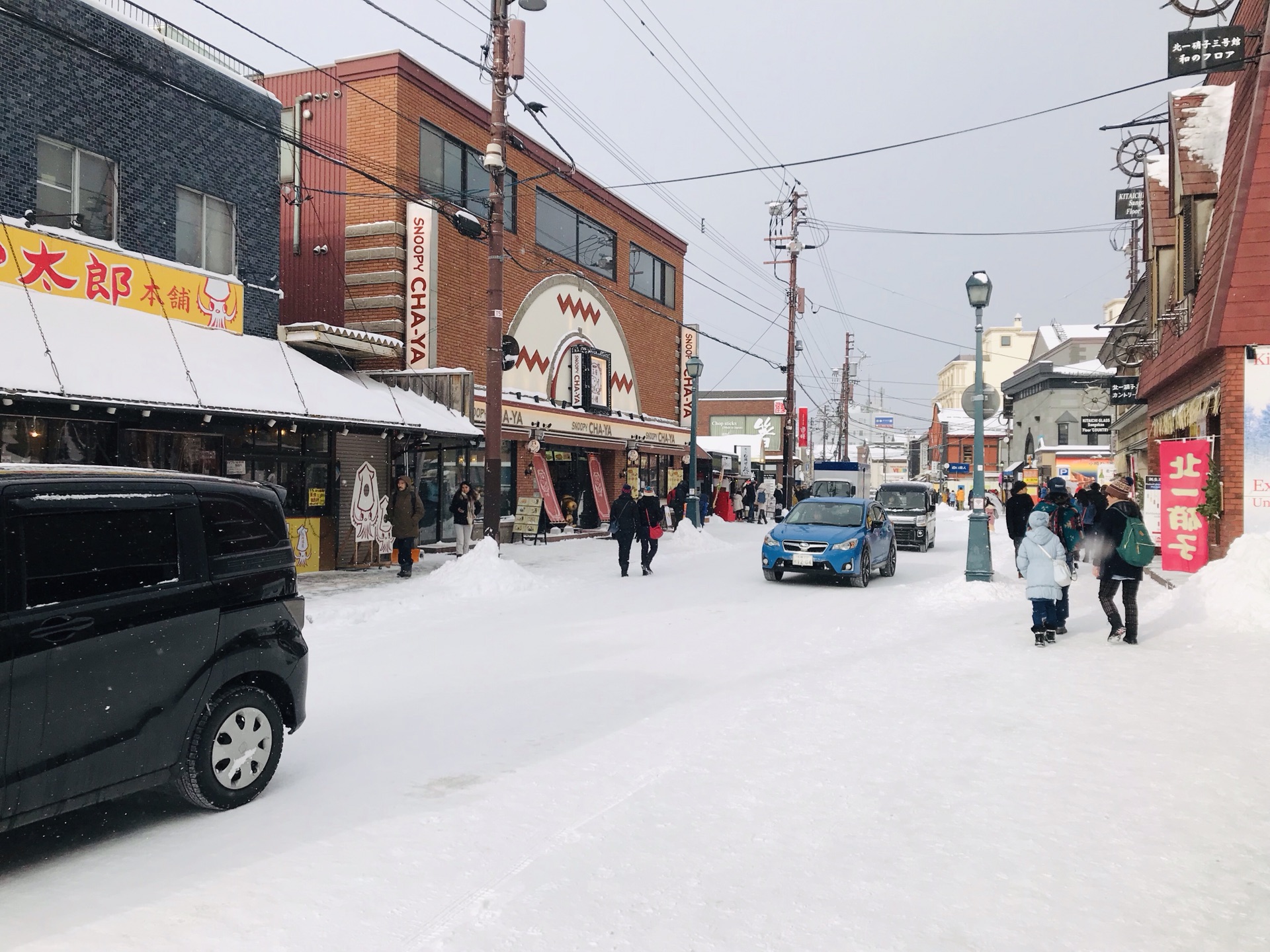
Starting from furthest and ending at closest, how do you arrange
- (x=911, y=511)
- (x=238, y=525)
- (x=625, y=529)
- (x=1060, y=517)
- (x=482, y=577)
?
(x=911, y=511) → (x=625, y=529) → (x=482, y=577) → (x=1060, y=517) → (x=238, y=525)

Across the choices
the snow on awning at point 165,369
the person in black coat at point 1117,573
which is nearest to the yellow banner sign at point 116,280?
the snow on awning at point 165,369

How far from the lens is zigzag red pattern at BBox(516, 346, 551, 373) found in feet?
81.3

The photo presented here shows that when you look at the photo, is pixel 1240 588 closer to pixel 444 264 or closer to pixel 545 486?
pixel 444 264

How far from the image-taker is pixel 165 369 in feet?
40.8

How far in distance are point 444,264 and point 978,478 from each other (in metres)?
12.3

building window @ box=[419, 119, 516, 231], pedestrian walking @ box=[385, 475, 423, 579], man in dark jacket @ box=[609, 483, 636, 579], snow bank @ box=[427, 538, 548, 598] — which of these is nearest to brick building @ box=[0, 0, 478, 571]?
pedestrian walking @ box=[385, 475, 423, 579]

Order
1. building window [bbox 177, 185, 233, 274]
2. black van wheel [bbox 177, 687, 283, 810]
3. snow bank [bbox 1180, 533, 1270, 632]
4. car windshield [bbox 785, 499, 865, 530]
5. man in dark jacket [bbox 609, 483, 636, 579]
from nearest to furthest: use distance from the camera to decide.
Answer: black van wheel [bbox 177, 687, 283, 810], snow bank [bbox 1180, 533, 1270, 632], building window [bbox 177, 185, 233, 274], car windshield [bbox 785, 499, 865, 530], man in dark jacket [bbox 609, 483, 636, 579]

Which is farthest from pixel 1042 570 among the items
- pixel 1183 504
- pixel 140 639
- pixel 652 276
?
Result: pixel 652 276

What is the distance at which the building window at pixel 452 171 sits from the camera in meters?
20.6


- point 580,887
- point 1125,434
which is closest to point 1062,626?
point 580,887

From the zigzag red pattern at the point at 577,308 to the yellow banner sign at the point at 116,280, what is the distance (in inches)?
499

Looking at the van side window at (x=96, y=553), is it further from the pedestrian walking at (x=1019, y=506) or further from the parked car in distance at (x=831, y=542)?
the pedestrian walking at (x=1019, y=506)

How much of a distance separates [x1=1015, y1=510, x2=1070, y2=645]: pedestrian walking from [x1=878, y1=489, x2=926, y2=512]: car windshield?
49.6 feet

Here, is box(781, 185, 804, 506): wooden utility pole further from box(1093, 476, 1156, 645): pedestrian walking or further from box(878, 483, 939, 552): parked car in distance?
box(1093, 476, 1156, 645): pedestrian walking
